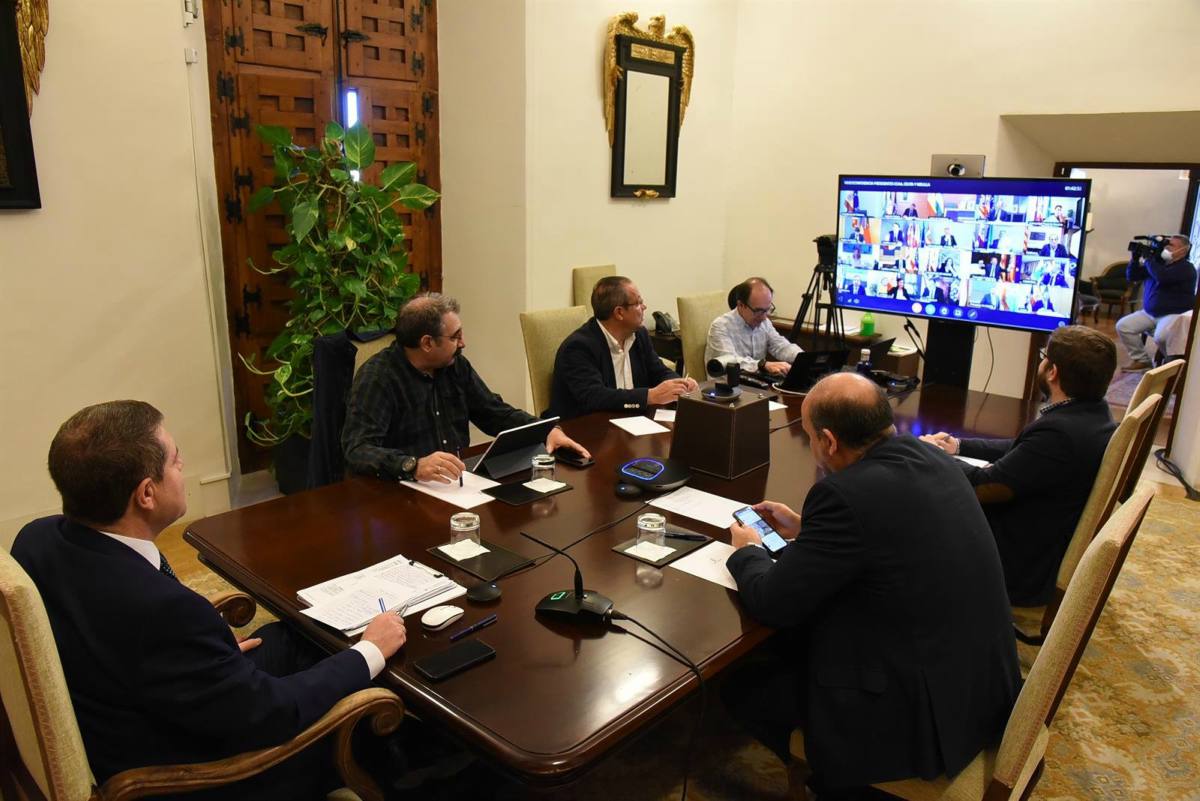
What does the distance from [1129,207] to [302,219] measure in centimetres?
913

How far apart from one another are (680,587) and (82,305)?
2.72 metres

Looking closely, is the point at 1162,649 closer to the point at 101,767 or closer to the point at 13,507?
the point at 101,767

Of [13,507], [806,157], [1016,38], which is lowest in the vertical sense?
[13,507]

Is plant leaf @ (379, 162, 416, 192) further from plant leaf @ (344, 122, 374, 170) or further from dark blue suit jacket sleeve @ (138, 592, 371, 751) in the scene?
dark blue suit jacket sleeve @ (138, 592, 371, 751)

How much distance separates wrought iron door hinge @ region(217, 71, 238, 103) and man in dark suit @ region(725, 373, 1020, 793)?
10.6ft

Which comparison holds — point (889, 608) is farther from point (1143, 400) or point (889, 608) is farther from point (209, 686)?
point (1143, 400)

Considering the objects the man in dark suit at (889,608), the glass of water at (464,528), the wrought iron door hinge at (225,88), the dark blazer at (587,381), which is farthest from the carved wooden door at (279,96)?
the man in dark suit at (889,608)

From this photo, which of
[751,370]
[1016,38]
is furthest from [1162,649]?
[1016,38]

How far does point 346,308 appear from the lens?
3875 mm

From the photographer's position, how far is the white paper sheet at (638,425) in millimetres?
2855

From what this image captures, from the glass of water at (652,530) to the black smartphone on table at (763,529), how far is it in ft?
0.58

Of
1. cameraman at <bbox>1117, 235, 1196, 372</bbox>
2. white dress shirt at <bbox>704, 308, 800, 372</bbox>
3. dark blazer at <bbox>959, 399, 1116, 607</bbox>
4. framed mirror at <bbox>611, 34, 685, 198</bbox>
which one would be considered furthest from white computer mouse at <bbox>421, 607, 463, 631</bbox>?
cameraman at <bbox>1117, 235, 1196, 372</bbox>

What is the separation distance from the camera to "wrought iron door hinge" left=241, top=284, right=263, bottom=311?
3996 mm

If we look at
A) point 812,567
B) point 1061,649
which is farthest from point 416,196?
point 1061,649
